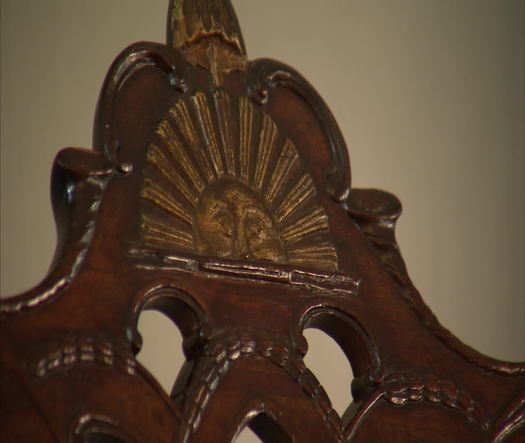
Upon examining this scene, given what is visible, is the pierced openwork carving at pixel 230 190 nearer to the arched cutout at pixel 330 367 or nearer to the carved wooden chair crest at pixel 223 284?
the carved wooden chair crest at pixel 223 284

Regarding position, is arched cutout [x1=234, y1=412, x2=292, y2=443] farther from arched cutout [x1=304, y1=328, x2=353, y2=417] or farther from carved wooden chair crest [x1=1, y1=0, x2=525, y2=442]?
arched cutout [x1=304, y1=328, x2=353, y2=417]

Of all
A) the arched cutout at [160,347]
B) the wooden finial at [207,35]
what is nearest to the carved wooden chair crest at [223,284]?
the wooden finial at [207,35]

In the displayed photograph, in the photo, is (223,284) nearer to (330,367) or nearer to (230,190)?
(230,190)

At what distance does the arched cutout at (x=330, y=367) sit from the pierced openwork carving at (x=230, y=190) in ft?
1.46

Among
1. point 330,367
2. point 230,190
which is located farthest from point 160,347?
point 230,190

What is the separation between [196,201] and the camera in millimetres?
831

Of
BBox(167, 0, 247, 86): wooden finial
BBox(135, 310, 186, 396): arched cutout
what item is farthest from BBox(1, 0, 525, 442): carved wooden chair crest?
BBox(135, 310, 186, 396): arched cutout

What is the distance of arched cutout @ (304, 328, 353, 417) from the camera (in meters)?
1.33

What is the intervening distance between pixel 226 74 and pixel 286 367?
25 cm

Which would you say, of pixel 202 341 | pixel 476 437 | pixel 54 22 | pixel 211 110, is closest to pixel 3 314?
pixel 202 341

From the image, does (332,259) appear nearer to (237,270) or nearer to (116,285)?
(237,270)

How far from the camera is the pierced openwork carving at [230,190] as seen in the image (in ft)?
2.67

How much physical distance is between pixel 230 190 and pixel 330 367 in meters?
0.53

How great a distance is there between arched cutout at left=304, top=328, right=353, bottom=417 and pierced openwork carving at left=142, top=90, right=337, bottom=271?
445 mm
